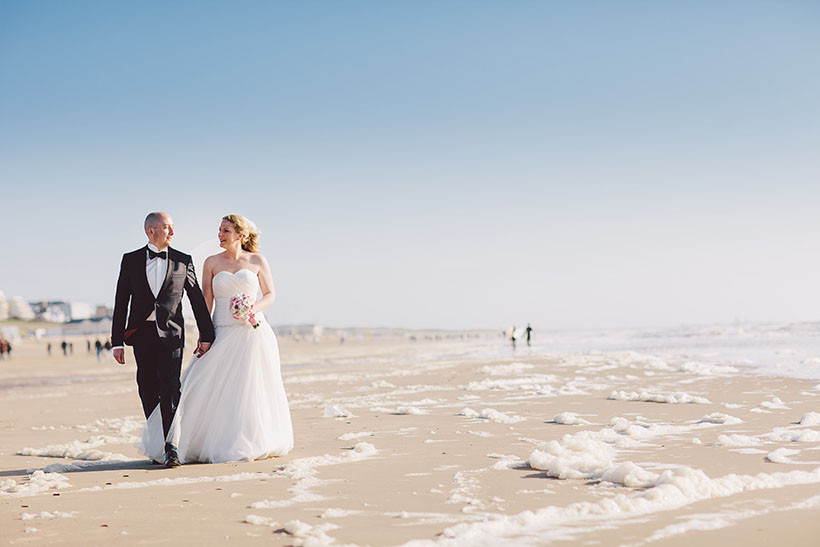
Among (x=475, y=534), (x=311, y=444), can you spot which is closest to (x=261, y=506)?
(x=475, y=534)

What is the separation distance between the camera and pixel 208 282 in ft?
22.5

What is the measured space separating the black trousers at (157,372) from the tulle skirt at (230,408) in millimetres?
90

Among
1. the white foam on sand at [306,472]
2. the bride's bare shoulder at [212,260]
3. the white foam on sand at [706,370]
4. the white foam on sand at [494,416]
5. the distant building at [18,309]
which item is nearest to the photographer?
the white foam on sand at [306,472]

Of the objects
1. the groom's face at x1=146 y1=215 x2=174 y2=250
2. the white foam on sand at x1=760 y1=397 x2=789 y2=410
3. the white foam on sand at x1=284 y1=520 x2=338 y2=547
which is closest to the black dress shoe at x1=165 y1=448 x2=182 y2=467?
the groom's face at x1=146 y1=215 x2=174 y2=250

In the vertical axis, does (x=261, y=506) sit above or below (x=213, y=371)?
below

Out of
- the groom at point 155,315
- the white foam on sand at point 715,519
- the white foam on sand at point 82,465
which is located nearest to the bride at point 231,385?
the groom at point 155,315

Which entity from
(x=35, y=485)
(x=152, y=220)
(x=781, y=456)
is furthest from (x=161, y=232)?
(x=781, y=456)

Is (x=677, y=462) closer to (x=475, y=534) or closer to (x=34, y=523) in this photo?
(x=475, y=534)

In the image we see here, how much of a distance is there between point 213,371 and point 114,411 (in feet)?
24.2

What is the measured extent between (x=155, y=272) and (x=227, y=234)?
894 mm

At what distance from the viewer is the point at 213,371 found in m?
6.50

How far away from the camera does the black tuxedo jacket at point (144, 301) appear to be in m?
6.09

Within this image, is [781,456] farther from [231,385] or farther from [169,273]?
[169,273]

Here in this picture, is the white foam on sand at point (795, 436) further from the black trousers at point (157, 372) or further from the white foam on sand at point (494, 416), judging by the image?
the black trousers at point (157, 372)
